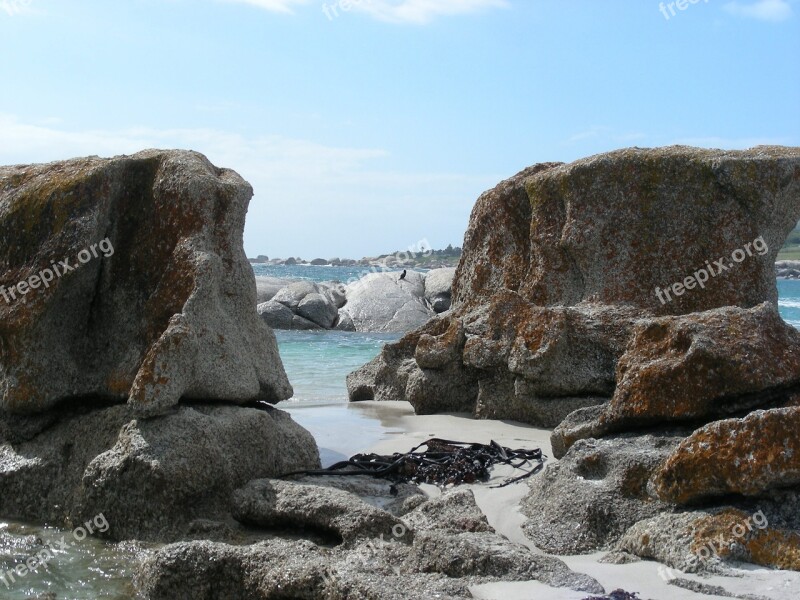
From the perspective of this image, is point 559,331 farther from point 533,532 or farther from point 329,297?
point 329,297

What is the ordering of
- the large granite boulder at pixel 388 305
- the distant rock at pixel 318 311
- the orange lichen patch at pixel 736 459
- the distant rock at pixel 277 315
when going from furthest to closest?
the distant rock at pixel 318 311, the distant rock at pixel 277 315, the large granite boulder at pixel 388 305, the orange lichen patch at pixel 736 459

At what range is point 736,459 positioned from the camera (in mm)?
4992

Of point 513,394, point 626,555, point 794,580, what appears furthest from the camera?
point 513,394

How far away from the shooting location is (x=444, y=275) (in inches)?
1379

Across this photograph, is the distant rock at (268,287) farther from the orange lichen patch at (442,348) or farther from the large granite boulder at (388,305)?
the orange lichen patch at (442,348)

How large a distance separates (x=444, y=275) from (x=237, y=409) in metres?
28.0

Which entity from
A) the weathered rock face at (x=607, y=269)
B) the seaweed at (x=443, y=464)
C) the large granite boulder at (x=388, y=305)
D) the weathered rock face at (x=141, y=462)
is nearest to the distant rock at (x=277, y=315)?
the large granite boulder at (x=388, y=305)

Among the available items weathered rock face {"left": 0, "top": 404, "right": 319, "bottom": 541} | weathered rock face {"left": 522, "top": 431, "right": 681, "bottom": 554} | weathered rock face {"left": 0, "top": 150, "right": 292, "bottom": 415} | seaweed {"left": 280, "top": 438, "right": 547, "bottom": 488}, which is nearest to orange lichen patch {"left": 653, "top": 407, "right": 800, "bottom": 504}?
weathered rock face {"left": 522, "top": 431, "right": 681, "bottom": 554}

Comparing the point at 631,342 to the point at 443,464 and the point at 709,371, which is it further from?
the point at 443,464

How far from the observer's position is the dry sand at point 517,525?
14.4 ft

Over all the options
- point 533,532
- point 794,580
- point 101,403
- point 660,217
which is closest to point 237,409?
point 101,403

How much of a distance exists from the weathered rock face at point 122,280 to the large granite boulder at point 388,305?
2238 cm

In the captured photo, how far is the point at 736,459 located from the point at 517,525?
60.1 inches

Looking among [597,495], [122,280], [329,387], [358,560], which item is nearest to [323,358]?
[329,387]
